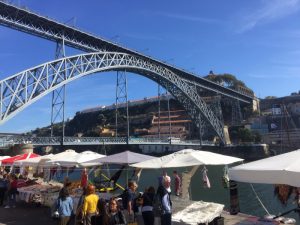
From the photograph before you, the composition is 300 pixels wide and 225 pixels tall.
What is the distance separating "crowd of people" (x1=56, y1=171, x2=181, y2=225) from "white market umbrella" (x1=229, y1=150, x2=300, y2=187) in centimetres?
177

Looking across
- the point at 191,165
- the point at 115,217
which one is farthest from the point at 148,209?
the point at 191,165

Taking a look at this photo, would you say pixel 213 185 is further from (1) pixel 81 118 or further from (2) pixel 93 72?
(1) pixel 81 118

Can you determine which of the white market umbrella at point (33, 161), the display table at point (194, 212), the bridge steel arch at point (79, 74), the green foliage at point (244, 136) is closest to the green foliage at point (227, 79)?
the green foliage at point (244, 136)

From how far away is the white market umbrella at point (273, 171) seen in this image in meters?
5.12

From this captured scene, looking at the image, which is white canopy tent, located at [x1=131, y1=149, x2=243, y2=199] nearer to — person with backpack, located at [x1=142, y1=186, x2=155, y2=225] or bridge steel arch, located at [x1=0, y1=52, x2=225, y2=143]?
person with backpack, located at [x1=142, y1=186, x2=155, y2=225]

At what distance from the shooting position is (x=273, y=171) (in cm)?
537

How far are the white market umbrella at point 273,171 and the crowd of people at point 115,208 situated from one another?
177 centimetres

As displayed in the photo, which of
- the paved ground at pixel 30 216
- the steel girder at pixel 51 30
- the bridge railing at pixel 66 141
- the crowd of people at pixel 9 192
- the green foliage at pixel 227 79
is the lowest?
the paved ground at pixel 30 216

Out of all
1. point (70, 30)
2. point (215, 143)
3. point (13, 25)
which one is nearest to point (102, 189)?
point (13, 25)

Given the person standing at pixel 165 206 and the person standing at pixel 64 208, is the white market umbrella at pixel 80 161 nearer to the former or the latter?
the person standing at pixel 64 208

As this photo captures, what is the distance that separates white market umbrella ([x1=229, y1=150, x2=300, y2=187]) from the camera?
16.8 feet

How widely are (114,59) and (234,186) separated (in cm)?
3538

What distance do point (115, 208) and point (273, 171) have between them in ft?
10.7

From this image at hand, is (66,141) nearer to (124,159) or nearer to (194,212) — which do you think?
(124,159)
